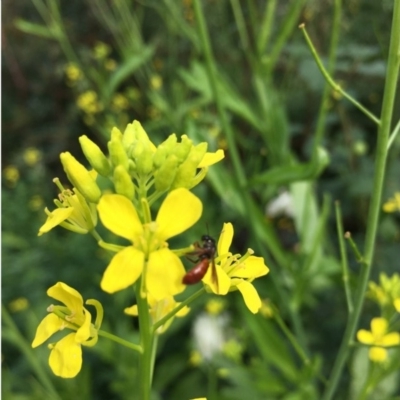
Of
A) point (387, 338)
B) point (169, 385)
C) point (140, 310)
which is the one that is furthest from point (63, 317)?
point (169, 385)

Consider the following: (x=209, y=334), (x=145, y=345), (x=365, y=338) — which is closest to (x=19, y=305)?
(x=209, y=334)

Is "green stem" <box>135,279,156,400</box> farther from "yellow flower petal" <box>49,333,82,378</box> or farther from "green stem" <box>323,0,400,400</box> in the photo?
"green stem" <box>323,0,400,400</box>

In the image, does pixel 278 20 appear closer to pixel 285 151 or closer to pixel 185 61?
pixel 185 61

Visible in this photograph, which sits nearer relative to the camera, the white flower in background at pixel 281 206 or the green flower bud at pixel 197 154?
the green flower bud at pixel 197 154

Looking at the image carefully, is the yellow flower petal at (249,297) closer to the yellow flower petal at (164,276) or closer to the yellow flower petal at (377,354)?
the yellow flower petal at (164,276)

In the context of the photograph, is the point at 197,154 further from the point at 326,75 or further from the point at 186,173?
the point at 326,75

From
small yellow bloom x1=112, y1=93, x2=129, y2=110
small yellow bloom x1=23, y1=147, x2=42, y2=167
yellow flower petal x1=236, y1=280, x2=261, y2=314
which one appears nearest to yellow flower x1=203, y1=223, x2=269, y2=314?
yellow flower petal x1=236, y1=280, x2=261, y2=314

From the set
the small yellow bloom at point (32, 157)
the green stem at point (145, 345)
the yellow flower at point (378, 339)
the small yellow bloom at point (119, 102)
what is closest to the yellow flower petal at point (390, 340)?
the yellow flower at point (378, 339)

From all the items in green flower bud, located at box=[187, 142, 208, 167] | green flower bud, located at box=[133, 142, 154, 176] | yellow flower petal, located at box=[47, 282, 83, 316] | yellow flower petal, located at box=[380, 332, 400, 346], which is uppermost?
green flower bud, located at box=[133, 142, 154, 176]
